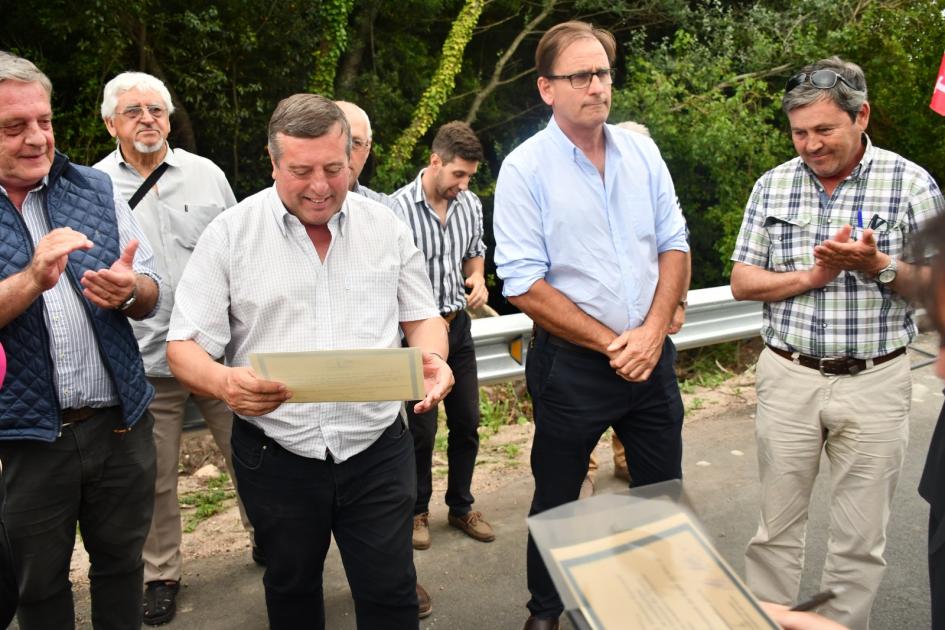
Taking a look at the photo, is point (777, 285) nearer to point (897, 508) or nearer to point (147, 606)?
point (897, 508)

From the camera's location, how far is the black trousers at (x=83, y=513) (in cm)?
276

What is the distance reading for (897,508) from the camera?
177 inches

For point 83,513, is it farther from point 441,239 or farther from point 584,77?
point 584,77

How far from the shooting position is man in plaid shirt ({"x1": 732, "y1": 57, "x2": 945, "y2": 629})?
10.5 ft

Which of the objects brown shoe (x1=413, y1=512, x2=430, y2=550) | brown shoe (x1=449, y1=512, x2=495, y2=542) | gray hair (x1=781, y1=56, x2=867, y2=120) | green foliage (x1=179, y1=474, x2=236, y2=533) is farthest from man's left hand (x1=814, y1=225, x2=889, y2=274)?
green foliage (x1=179, y1=474, x2=236, y2=533)

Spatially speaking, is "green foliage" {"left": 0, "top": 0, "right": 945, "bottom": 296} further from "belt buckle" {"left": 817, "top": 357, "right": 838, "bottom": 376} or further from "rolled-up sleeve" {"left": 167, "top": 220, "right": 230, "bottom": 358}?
"rolled-up sleeve" {"left": 167, "top": 220, "right": 230, "bottom": 358}

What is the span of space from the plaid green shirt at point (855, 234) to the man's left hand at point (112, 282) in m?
2.35

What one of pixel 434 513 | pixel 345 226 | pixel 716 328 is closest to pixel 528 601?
pixel 434 513

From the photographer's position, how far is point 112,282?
2.75 metres

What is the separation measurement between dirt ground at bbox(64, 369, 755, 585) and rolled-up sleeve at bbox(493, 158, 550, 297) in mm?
1792

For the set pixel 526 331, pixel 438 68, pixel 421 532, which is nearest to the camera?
pixel 421 532

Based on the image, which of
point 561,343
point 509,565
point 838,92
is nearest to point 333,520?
point 561,343

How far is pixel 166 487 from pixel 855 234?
2.97m

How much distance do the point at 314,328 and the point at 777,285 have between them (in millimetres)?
1764
